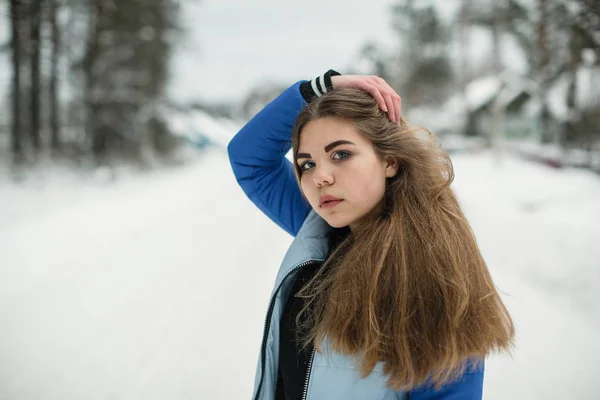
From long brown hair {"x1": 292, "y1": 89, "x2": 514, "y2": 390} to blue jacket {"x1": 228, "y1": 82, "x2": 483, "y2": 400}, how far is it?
0.15ft

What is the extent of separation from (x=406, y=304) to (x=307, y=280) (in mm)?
413

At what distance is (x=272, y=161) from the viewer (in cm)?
180

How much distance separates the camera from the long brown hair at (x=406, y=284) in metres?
1.11

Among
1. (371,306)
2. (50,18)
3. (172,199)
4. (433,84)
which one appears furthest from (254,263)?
(433,84)

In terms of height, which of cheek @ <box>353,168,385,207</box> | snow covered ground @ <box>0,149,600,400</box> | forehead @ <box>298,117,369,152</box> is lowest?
snow covered ground @ <box>0,149,600,400</box>

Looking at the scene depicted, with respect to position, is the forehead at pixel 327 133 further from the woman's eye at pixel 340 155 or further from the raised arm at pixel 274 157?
the raised arm at pixel 274 157

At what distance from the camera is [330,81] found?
143 centimetres

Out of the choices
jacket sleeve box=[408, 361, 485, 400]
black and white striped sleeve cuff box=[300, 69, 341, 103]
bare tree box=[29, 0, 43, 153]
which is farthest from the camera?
bare tree box=[29, 0, 43, 153]

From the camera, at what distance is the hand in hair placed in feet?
4.42

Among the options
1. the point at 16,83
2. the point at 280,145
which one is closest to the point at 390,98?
the point at 280,145

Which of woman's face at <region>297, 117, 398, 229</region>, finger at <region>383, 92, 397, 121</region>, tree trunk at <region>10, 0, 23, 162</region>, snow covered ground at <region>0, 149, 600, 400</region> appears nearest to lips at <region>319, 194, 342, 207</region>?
woman's face at <region>297, 117, 398, 229</region>

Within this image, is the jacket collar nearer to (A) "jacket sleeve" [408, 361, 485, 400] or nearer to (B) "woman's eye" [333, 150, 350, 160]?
(B) "woman's eye" [333, 150, 350, 160]

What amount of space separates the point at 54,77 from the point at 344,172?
44.6 feet

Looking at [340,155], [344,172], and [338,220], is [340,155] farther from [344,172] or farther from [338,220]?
[338,220]
